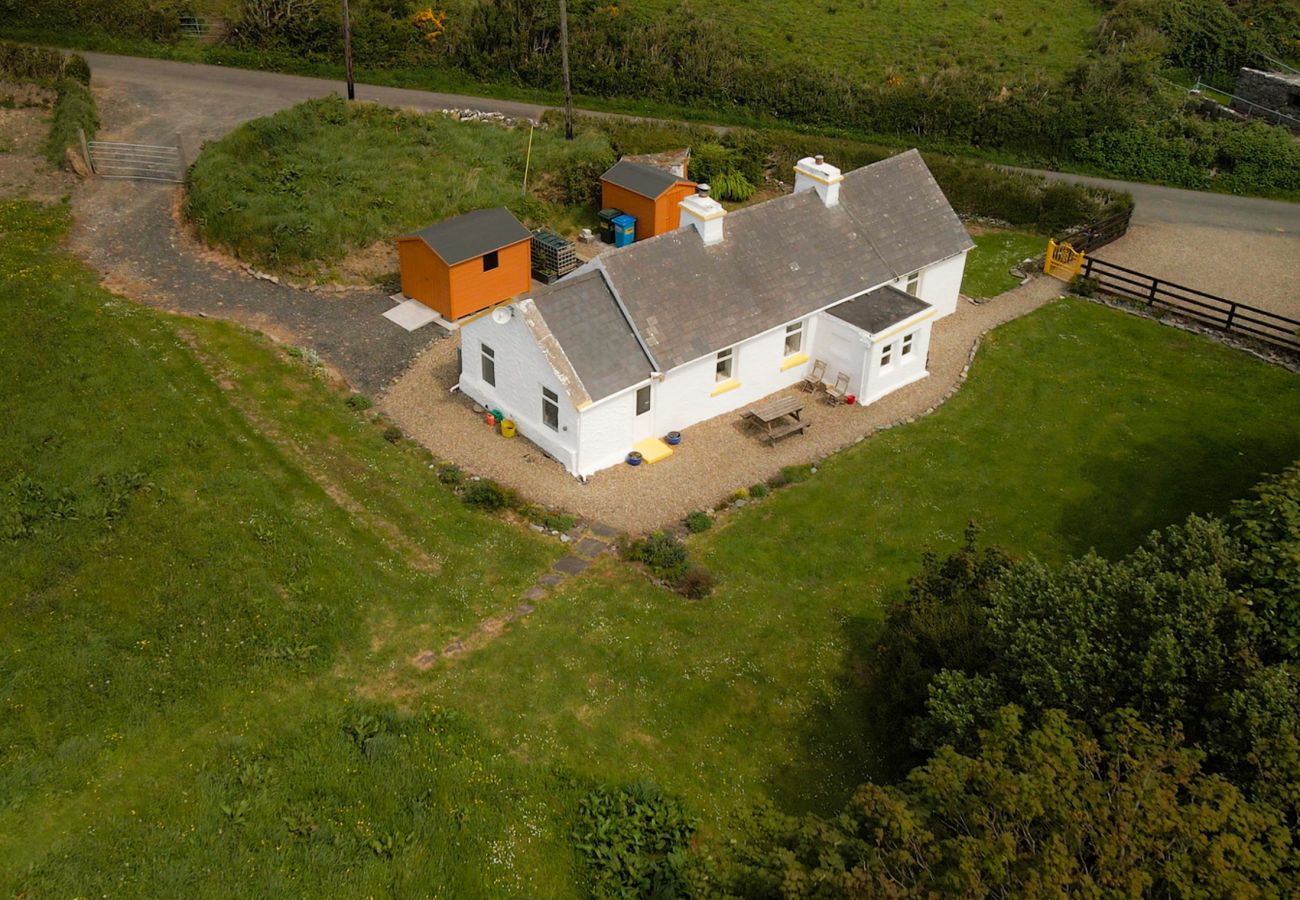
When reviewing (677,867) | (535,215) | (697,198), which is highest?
(697,198)

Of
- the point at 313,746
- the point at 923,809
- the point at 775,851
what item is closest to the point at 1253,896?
the point at 923,809

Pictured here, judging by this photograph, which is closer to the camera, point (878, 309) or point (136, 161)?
point (878, 309)

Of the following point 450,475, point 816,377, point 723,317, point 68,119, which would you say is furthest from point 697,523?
point 68,119

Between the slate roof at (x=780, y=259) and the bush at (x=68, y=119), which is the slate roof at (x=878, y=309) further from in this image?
the bush at (x=68, y=119)

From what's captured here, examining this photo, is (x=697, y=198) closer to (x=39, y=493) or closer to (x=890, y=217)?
(x=890, y=217)

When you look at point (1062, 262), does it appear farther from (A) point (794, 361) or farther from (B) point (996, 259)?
(A) point (794, 361)

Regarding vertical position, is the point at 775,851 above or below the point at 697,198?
below
